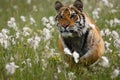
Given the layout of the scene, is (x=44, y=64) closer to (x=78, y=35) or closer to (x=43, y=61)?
(x=43, y=61)

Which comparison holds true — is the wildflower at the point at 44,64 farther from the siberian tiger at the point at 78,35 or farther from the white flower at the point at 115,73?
the white flower at the point at 115,73

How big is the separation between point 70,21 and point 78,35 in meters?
0.54

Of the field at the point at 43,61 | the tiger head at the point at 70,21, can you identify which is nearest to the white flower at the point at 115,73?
the field at the point at 43,61

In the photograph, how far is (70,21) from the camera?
8.63m

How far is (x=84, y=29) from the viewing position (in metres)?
9.05

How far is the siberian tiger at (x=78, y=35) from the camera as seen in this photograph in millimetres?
8727

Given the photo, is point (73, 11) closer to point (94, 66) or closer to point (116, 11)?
point (94, 66)

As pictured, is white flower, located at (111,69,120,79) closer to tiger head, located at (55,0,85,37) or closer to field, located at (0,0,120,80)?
field, located at (0,0,120,80)

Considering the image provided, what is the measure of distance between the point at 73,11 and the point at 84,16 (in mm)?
234

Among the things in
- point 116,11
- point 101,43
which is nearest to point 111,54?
point 101,43

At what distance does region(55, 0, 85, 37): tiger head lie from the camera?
8586 millimetres

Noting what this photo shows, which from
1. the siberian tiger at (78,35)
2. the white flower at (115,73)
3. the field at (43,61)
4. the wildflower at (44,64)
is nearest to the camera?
the white flower at (115,73)

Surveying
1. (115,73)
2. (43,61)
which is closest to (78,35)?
(43,61)

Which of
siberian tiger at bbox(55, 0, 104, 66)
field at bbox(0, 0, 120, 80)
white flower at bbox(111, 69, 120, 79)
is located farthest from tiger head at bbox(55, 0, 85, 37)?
white flower at bbox(111, 69, 120, 79)
